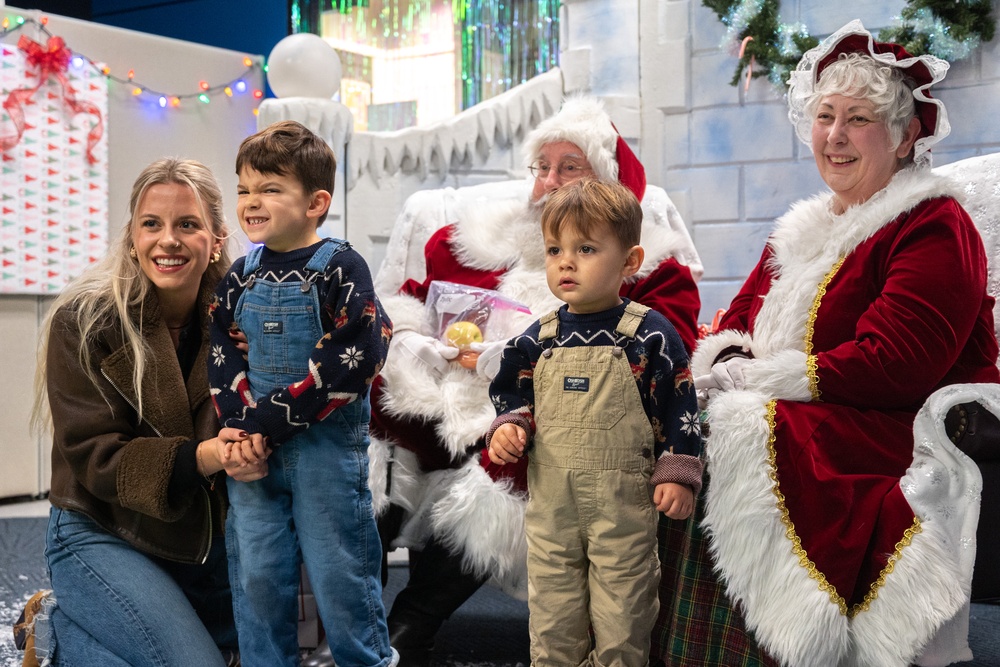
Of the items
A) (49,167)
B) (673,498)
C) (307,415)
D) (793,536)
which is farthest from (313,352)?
(49,167)

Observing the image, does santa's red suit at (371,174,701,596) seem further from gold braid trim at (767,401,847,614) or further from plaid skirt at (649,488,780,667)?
gold braid trim at (767,401,847,614)

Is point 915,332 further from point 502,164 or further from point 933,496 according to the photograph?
point 502,164

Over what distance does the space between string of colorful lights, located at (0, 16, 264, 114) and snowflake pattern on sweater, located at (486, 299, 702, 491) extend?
359 centimetres

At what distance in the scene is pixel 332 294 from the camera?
6.06ft

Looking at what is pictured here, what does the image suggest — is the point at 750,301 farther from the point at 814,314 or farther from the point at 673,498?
the point at 673,498

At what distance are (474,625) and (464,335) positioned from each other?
837mm

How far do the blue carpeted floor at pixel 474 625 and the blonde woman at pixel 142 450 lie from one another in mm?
630

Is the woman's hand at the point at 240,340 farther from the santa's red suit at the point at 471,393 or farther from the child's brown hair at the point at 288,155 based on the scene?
the santa's red suit at the point at 471,393

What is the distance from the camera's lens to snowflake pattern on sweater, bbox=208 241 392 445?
177 cm

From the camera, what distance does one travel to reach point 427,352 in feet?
8.15

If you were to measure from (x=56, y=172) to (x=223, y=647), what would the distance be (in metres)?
3.12

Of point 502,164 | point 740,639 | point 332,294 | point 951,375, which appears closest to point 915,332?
point 951,375

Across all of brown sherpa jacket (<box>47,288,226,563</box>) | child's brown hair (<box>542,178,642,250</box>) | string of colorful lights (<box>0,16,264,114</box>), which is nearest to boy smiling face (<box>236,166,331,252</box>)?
brown sherpa jacket (<box>47,288,226,563</box>)

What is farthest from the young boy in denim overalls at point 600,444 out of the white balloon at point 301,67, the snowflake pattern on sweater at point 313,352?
the white balloon at point 301,67
